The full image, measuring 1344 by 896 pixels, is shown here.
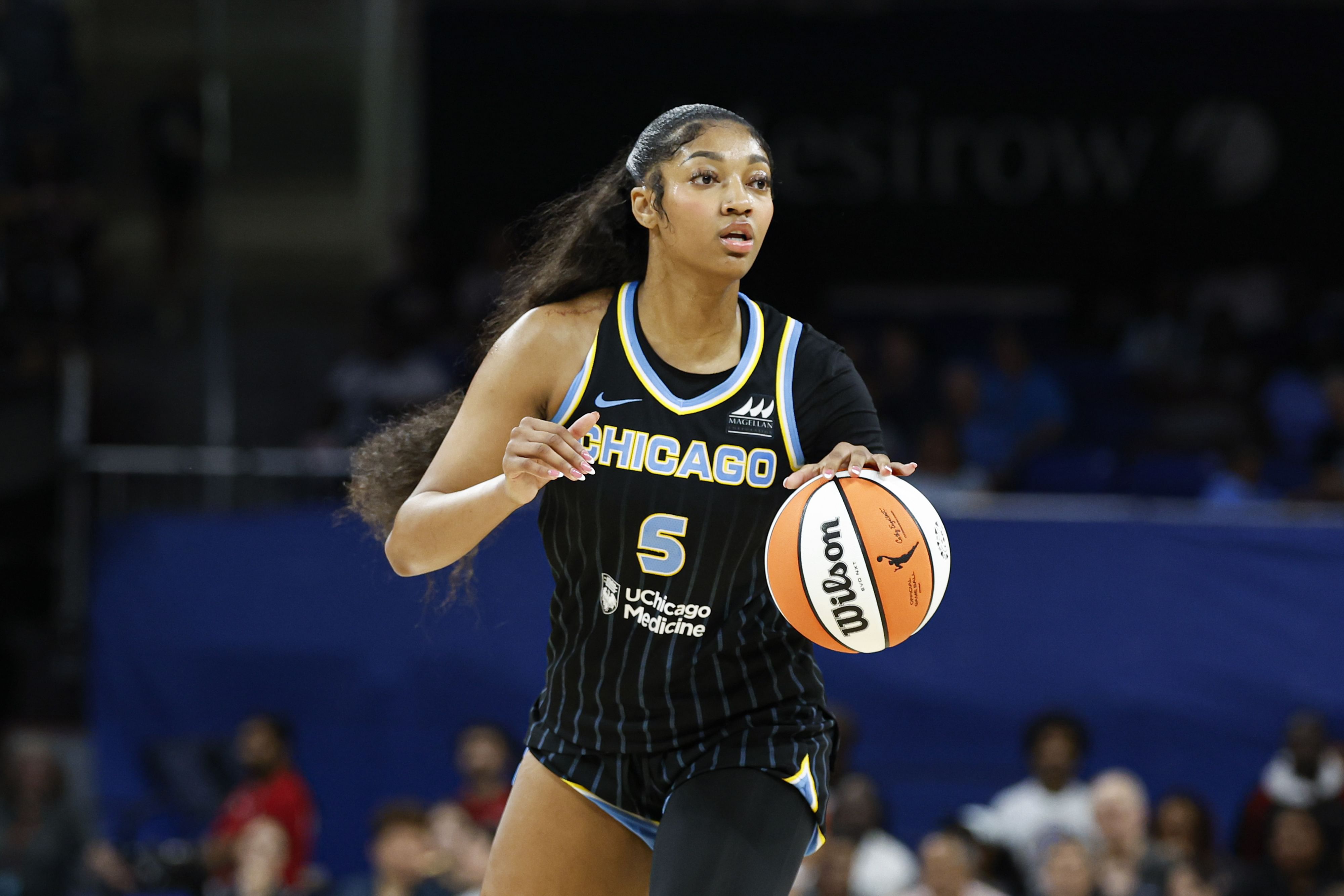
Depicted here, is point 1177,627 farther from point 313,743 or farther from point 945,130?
point 945,130

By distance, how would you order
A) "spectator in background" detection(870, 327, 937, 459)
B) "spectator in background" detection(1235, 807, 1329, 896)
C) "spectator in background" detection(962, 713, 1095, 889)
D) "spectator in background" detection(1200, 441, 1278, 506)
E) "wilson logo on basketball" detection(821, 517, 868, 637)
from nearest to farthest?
"wilson logo on basketball" detection(821, 517, 868, 637), "spectator in background" detection(1235, 807, 1329, 896), "spectator in background" detection(962, 713, 1095, 889), "spectator in background" detection(1200, 441, 1278, 506), "spectator in background" detection(870, 327, 937, 459)

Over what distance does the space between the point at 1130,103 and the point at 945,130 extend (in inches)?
62.6

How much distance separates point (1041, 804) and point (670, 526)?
604cm

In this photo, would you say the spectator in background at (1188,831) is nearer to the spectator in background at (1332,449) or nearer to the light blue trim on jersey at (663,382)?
the spectator in background at (1332,449)

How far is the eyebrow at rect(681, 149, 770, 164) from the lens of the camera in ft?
12.7

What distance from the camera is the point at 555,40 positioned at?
15.2 meters

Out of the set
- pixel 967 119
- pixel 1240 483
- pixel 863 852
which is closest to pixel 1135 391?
pixel 1240 483

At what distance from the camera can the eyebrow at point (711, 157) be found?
388 centimetres

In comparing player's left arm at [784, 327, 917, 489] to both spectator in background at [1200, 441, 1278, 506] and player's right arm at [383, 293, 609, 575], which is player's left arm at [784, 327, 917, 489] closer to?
player's right arm at [383, 293, 609, 575]

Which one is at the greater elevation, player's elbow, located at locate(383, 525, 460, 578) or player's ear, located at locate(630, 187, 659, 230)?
player's ear, located at locate(630, 187, 659, 230)

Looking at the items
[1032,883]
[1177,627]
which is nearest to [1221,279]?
[1177,627]

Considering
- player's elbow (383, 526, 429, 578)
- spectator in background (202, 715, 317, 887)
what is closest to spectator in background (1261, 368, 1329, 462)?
spectator in background (202, 715, 317, 887)

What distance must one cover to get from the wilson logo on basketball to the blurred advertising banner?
1092 cm

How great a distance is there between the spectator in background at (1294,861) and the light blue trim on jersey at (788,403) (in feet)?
18.5
